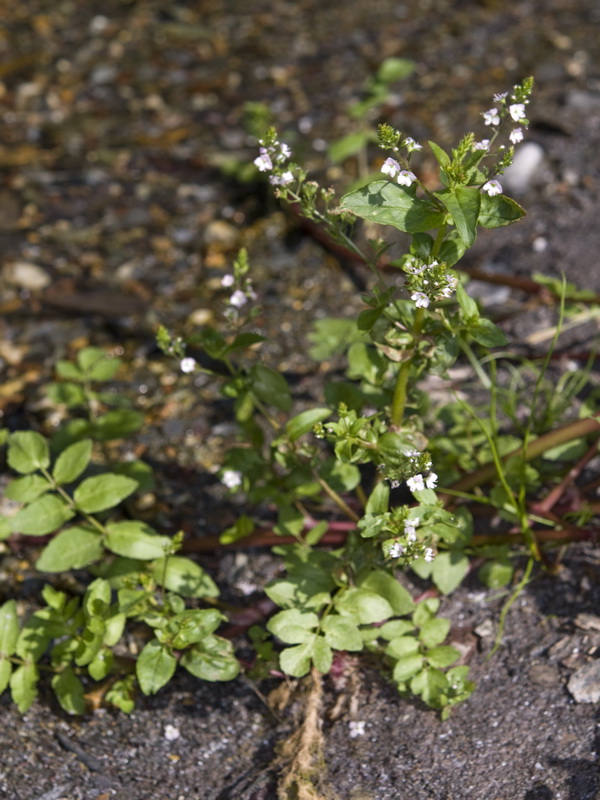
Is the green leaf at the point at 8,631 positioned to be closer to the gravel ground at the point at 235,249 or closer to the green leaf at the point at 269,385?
the gravel ground at the point at 235,249

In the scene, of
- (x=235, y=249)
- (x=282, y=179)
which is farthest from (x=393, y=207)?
(x=235, y=249)

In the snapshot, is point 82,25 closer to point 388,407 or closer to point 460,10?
point 460,10

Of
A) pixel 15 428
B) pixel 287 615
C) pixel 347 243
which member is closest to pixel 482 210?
pixel 347 243

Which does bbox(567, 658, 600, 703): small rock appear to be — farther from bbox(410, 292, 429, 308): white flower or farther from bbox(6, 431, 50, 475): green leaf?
bbox(6, 431, 50, 475): green leaf

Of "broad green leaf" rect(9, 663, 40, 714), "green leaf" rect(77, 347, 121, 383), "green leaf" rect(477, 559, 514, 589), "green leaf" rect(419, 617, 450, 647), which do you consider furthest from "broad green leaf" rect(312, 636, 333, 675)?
"green leaf" rect(77, 347, 121, 383)

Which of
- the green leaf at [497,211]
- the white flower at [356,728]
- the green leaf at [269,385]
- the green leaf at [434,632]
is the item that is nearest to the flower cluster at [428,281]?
the green leaf at [497,211]

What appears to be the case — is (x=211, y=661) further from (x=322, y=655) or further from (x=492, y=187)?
(x=492, y=187)

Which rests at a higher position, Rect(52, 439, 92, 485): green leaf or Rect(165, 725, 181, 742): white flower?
Rect(52, 439, 92, 485): green leaf
